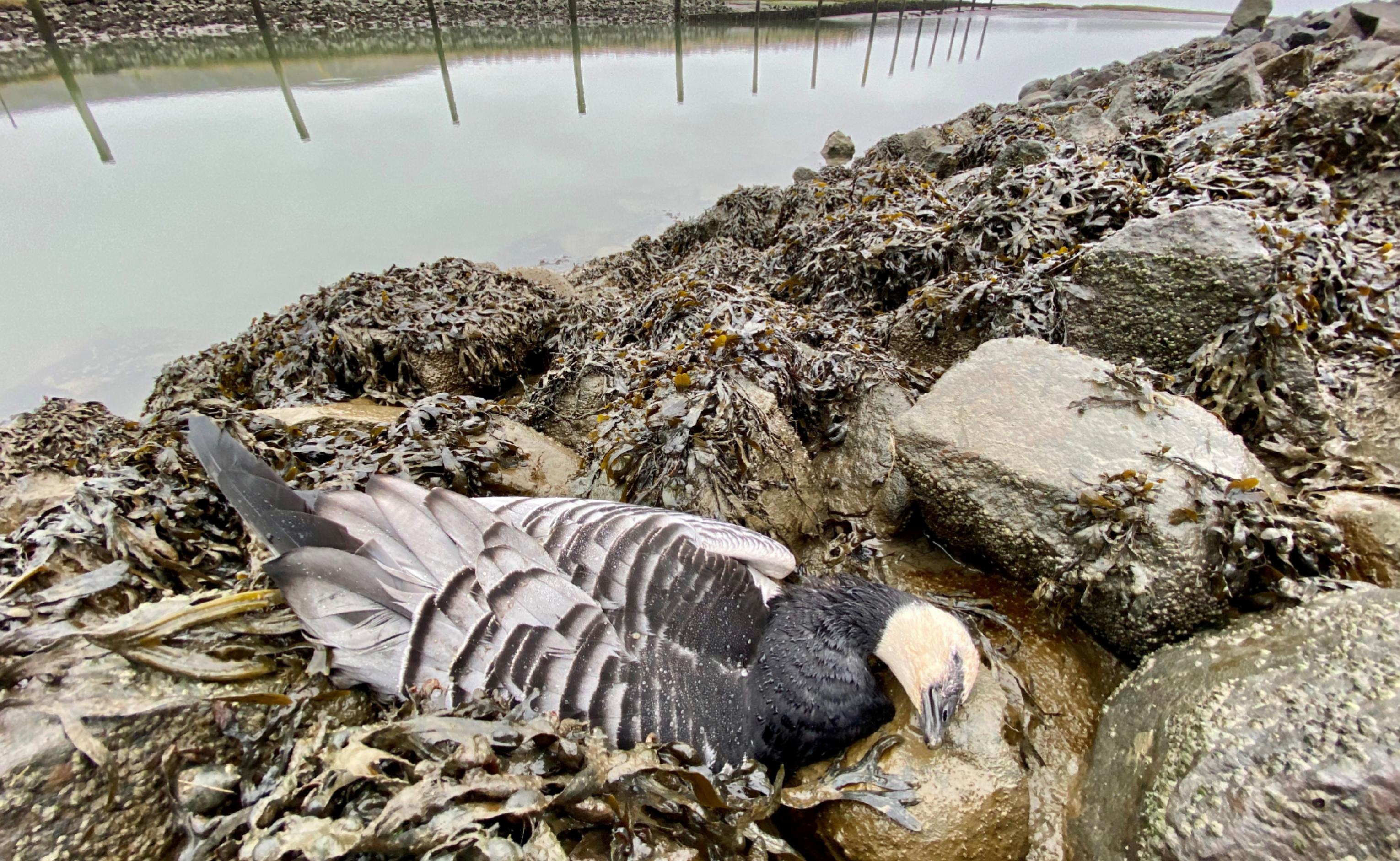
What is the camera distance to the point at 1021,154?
4.43 meters

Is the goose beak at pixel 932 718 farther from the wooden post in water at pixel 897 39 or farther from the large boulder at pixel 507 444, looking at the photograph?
the wooden post in water at pixel 897 39

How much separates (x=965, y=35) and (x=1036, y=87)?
1591 cm

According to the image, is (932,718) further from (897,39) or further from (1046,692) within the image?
(897,39)

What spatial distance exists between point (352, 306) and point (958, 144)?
22.4 ft

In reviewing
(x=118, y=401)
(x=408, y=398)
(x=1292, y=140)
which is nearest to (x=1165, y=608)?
(x=1292, y=140)

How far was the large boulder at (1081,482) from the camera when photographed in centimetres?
185

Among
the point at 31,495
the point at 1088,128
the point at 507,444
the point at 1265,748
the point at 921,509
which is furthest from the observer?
the point at 1088,128

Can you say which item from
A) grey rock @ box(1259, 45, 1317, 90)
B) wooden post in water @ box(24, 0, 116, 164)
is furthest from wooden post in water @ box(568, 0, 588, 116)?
grey rock @ box(1259, 45, 1317, 90)

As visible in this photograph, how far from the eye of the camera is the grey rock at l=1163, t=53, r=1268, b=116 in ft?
17.6

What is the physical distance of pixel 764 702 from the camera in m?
1.93

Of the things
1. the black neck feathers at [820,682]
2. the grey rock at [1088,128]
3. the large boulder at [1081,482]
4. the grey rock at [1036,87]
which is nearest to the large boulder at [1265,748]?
the large boulder at [1081,482]

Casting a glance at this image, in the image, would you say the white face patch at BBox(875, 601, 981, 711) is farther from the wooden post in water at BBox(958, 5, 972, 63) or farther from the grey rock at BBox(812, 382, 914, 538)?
the wooden post in water at BBox(958, 5, 972, 63)

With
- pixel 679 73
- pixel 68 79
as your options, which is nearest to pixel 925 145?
pixel 679 73

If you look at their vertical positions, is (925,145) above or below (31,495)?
above
